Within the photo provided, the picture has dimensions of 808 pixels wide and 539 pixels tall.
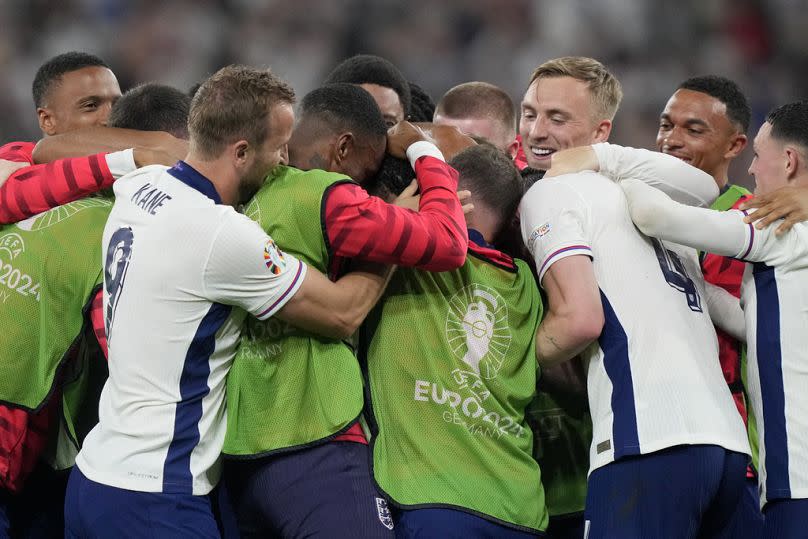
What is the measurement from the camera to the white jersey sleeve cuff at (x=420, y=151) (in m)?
3.41

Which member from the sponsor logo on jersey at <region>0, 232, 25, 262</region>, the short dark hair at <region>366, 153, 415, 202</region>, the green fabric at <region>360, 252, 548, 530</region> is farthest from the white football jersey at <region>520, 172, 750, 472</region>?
the sponsor logo on jersey at <region>0, 232, 25, 262</region>

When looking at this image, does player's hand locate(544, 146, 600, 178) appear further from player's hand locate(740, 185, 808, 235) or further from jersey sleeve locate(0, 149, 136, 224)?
jersey sleeve locate(0, 149, 136, 224)

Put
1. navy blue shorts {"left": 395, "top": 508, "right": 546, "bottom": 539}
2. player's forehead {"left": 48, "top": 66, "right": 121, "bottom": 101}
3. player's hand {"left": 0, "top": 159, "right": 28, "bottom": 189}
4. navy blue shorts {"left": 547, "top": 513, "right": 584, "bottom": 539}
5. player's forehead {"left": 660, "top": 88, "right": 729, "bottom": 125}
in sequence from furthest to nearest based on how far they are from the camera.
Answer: player's forehead {"left": 660, "top": 88, "right": 729, "bottom": 125} → player's forehead {"left": 48, "top": 66, "right": 121, "bottom": 101} → navy blue shorts {"left": 547, "top": 513, "right": 584, "bottom": 539} → player's hand {"left": 0, "top": 159, "right": 28, "bottom": 189} → navy blue shorts {"left": 395, "top": 508, "right": 546, "bottom": 539}

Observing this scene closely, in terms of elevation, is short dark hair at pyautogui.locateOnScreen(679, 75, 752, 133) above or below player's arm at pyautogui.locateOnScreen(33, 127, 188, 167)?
above

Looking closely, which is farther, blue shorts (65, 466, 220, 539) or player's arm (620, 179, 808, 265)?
player's arm (620, 179, 808, 265)

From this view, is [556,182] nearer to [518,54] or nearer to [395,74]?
[395,74]

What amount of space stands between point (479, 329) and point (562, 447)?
686 millimetres

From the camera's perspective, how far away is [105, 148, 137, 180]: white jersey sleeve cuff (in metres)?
3.47

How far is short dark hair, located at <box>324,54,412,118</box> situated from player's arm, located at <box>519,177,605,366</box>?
87.1 inches

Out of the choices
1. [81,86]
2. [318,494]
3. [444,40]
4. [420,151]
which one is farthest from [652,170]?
[444,40]

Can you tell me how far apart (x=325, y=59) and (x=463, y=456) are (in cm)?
609

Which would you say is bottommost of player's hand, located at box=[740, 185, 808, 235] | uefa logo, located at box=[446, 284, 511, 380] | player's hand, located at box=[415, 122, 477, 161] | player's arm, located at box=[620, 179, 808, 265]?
uefa logo, located at box=[446, 284, 511, 380]

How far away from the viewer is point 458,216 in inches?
127

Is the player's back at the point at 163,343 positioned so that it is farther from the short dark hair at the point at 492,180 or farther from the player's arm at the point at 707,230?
the player's arm at the point at 707,230
